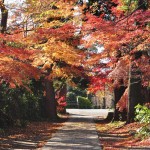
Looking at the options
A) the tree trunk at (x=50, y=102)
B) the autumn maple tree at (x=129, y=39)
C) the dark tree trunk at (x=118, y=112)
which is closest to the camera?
the autumn maple tree at (x=129, y=39)

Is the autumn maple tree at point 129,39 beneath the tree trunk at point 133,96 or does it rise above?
above

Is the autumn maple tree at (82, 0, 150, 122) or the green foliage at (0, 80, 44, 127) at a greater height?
the autumn maple tree at (82, 0, 150, 122)

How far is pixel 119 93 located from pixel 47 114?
611cm

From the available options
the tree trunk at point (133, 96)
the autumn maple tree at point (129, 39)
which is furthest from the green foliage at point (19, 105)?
the tree trunk at point (133, 96)

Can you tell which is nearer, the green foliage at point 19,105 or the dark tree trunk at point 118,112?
the green foliage at point 19,105

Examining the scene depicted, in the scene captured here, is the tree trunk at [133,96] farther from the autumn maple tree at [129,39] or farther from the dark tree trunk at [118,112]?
the dark tree trunk at [118,112]

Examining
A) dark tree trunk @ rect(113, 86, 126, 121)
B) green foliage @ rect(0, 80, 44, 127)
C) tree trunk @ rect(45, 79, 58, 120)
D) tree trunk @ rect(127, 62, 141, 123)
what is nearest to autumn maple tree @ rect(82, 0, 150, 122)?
tree trunk @ rect(127, 62, 141, 123)

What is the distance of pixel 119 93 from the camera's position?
24828 millimetres

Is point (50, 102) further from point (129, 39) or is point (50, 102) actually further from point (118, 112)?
point (129, 39)

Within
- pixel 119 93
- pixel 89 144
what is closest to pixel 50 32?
pixel 119 93

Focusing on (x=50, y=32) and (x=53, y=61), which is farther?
(x=53, y=61)

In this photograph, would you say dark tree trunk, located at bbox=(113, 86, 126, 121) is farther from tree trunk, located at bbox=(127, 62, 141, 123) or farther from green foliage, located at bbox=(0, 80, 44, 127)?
green foliage, located at bbox=(0, 80, 44, 127)

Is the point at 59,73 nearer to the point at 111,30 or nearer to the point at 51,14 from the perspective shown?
the point at 51,14

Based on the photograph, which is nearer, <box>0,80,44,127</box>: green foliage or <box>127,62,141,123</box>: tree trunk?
<box>0,80,44,127</box>: green foliage
